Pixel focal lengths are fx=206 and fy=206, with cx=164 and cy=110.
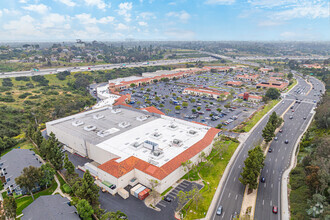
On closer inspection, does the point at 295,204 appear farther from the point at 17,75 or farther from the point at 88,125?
the point at 17,75

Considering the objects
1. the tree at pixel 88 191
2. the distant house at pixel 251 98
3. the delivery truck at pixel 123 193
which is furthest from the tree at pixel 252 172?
the distant house at pixel 251 98

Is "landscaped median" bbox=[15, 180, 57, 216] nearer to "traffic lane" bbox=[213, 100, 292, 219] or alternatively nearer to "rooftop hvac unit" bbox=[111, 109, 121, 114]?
"rooftop hvac unit" bbox=[111, 109, 121, 114]

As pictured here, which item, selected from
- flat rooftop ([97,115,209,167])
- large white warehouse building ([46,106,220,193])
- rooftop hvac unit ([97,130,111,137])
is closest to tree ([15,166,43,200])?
large white warehouse building ([46,106,220,193])

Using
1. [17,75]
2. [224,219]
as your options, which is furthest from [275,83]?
[17,75]

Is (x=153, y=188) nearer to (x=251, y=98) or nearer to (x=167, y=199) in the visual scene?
(x=167, y=199)

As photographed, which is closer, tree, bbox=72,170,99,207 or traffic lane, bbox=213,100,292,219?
tree, bbox=72,170,99,207
